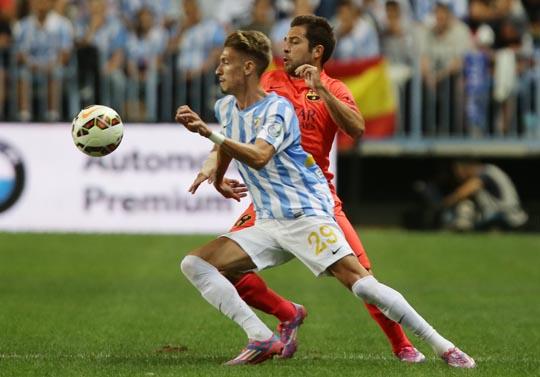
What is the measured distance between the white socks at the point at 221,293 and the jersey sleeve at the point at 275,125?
0.99m

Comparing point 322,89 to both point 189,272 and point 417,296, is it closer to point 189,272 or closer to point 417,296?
point 189,272

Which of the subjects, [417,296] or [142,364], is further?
[417,296]

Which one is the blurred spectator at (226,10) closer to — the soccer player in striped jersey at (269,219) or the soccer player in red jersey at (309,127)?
the soccer player in red jersey at (309,127)

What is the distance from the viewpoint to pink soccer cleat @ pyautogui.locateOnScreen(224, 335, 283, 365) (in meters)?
9.25

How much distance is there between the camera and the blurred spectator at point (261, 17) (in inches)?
864

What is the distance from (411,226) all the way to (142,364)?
1476 cm

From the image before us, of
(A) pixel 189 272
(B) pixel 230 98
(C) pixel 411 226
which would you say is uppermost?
(B) pixel 230 98

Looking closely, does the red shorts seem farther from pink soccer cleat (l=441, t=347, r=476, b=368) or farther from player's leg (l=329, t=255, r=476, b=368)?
pink soccer cleat (l=441, t=347, r=476, b=368)

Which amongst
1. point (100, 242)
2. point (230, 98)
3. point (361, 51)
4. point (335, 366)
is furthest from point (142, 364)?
point (361, 51)

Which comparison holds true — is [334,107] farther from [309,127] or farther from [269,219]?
[269,219]

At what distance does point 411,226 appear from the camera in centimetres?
2364

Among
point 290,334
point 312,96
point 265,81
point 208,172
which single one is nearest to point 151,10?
point 265,81

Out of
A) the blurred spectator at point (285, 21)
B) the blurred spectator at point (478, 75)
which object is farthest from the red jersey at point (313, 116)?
the blurred spectator at point (478, 75)

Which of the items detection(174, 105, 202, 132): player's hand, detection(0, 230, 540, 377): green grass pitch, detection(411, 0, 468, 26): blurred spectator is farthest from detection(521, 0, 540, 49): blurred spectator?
detection(174, 105, 202, 132): player's hand
